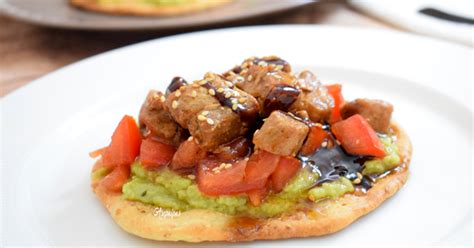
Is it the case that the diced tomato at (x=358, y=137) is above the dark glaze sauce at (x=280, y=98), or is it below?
below

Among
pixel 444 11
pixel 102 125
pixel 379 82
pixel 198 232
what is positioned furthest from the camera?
pixel 444 11

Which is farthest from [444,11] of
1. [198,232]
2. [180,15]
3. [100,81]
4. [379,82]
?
[198,232]

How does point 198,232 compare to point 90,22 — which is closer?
point 198,232

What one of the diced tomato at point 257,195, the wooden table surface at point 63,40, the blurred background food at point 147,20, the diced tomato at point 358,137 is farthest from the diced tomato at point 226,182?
the wooden table surface at point 63,40

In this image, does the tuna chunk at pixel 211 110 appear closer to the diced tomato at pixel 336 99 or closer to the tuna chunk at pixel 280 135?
the tuna chunk at pixel 280 135

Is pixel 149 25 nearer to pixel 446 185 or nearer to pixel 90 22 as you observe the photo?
pixel 90 22
